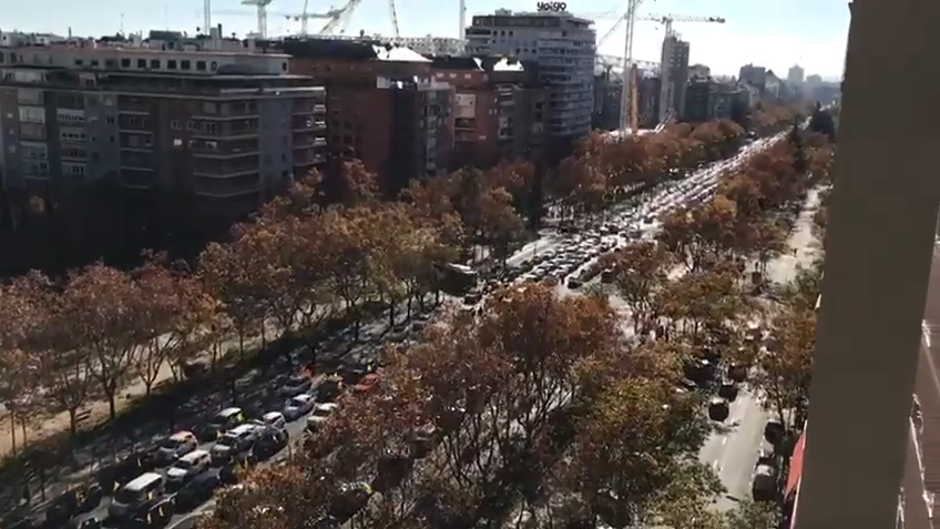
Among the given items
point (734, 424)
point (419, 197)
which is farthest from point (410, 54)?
point (734, 424)

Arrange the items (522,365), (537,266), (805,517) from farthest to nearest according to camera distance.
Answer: (537,266) < (522,365) < (805,517)

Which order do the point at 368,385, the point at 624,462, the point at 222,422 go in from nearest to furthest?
the point at 624,462
the point at 368,385
the point at 222,422

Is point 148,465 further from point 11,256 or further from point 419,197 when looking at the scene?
point 419,197

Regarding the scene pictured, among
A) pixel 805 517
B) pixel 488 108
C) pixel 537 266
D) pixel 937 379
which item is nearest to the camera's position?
pixel 805 517

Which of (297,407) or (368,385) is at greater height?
(368,385)

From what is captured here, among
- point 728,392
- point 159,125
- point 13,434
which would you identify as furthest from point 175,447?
point 159,125

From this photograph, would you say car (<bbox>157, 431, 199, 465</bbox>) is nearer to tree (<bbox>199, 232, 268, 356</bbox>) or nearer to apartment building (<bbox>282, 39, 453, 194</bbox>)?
tree (<bbox>199, 232, 268, 356</bbox>)

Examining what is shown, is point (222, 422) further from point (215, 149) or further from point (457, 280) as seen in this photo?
point (215, 149)
